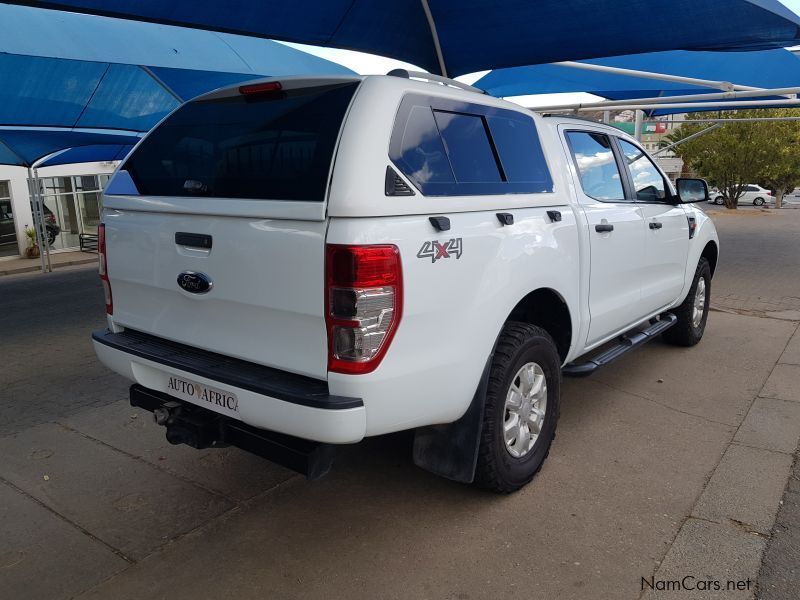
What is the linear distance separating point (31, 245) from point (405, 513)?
19.4 m

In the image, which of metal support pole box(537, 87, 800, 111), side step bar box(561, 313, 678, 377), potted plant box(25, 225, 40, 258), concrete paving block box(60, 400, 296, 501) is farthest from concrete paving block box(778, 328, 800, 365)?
potted plant box(25, 225, 40, 258)

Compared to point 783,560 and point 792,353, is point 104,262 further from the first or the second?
point 792,353

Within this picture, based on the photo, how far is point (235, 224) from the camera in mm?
2676

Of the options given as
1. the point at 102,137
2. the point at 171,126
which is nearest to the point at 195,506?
the point at 171,126

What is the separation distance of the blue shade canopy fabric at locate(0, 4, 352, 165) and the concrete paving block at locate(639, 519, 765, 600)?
321 inches


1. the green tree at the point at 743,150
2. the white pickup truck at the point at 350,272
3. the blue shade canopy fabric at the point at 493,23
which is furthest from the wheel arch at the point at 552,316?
the green tree at the point at 743,150

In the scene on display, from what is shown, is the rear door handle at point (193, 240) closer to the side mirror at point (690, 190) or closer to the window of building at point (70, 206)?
the side mirror at point (690, 190)

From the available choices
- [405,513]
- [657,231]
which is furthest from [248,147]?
[657,231]

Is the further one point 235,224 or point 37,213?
point 37,213

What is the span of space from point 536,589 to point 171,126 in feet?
9.37

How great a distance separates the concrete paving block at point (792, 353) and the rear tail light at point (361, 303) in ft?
15.9

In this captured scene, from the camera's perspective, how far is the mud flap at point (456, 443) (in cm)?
294

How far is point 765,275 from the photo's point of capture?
10664 mm

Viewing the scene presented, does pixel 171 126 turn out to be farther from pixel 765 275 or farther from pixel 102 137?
pixel 102 137
